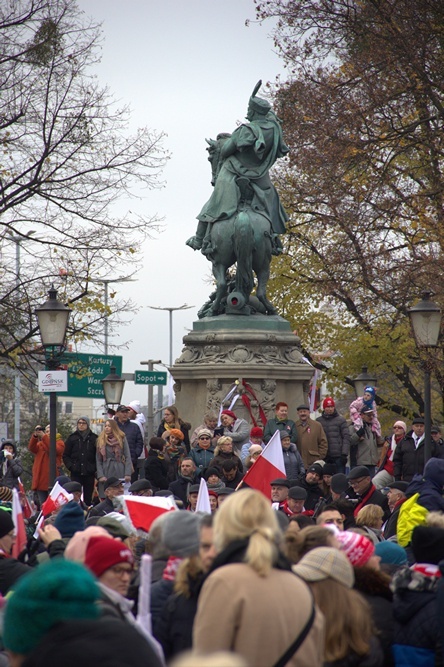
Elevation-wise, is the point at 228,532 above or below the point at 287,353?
below

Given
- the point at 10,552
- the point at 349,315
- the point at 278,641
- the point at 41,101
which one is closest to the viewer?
the point at 278,641

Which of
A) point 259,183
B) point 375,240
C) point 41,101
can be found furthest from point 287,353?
point 375,240

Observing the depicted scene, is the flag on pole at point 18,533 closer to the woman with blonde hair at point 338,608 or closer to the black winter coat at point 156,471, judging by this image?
the woman with blonde hair at point 338,608

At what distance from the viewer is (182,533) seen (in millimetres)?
6410

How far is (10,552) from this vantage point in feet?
24.4

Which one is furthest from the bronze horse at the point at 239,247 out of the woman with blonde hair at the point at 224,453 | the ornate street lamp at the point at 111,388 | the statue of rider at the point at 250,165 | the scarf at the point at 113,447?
the ornate street lamp at the point at 111,388

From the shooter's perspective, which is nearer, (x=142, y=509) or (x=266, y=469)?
(x=142, y=509)

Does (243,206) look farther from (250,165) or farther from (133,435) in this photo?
(133,435)

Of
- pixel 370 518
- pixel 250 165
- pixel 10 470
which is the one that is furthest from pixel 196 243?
pixel 370 518

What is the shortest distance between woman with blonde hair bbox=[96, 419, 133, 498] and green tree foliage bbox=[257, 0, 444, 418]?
536cm

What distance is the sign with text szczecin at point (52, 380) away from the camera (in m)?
15.9

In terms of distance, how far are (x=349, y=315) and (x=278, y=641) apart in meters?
30.6

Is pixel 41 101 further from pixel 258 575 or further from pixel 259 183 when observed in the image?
pixel 258 575

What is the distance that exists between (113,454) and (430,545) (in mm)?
10887
